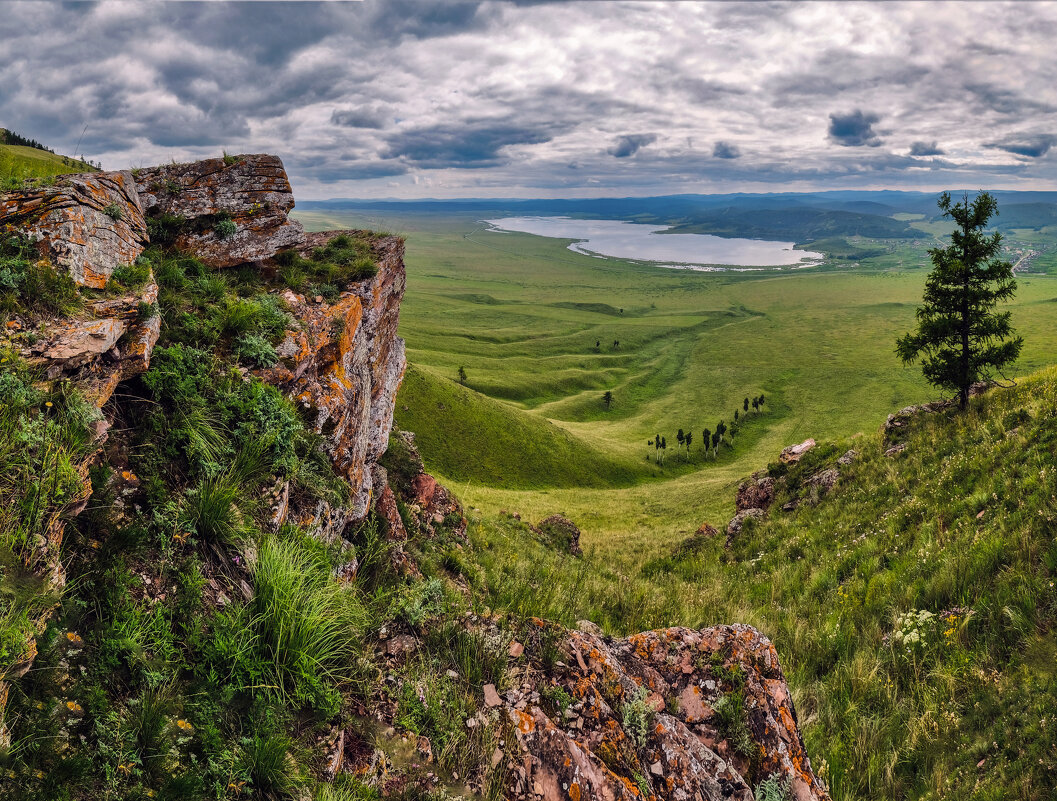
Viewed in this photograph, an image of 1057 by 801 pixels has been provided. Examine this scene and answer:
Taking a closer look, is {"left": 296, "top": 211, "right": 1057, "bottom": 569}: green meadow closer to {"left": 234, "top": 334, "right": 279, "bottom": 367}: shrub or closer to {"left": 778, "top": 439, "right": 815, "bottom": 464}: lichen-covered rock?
{"left": 234, "top": 334, "right": 279, "bottom": 367}: shrub

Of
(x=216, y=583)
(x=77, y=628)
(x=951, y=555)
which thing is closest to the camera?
(x=77, y=628)

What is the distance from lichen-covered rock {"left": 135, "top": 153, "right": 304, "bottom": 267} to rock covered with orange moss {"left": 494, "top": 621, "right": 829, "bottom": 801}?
10732mm

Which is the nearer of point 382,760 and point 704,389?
point 382,760

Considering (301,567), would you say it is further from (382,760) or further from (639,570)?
(639,570)

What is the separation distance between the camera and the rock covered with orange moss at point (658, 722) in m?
4.41

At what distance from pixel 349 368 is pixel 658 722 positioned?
334 inches

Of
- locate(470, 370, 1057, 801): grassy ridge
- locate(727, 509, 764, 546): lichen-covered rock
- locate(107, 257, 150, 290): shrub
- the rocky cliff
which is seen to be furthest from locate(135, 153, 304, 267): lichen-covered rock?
locate(727, 509, 764, 546): lichen-covered rock

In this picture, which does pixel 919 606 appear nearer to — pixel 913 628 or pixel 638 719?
pixel 913 628

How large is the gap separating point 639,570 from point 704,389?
13421cm

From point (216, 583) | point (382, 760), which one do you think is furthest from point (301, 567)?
point (382, 760)

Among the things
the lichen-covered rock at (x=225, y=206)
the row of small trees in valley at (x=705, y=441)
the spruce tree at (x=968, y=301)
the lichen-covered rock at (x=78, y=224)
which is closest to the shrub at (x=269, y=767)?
the lichen-covered rock at (x=78, y=224)

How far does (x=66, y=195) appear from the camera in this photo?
7543mm

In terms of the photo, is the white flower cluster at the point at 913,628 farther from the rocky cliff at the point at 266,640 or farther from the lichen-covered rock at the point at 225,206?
the lichen-covered rock at the point at 225,206

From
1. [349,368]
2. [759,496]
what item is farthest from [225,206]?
[759,496]
